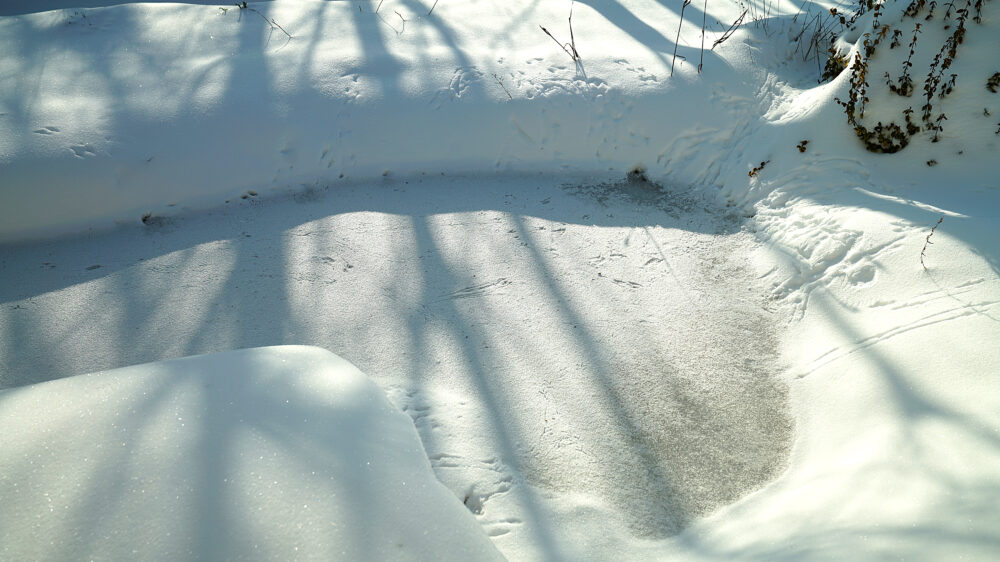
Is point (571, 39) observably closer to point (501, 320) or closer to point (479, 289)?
point (479, 289)

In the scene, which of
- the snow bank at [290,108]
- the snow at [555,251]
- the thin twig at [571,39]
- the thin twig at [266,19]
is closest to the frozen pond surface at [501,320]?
the snow at [555,251]

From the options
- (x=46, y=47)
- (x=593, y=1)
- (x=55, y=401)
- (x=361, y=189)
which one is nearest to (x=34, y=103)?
(x=46, y=47)

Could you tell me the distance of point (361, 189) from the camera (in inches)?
136

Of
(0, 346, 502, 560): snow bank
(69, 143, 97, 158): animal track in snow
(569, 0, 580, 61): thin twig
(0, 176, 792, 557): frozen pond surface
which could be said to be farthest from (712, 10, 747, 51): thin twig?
(69, 143, 97, 158): animal track in snow

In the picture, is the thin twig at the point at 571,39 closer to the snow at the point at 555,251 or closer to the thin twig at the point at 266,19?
the snow at the point at 555,251

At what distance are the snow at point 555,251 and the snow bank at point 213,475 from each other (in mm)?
33

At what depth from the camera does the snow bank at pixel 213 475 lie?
134 cm

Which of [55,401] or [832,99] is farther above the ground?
[832,99]

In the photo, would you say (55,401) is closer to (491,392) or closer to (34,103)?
(491,392)

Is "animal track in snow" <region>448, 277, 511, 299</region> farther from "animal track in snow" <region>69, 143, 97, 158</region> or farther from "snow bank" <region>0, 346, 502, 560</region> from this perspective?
"animal track in snow" <region>69, 143, 97, 158</region>

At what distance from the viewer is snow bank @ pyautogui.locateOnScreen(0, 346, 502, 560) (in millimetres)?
1340

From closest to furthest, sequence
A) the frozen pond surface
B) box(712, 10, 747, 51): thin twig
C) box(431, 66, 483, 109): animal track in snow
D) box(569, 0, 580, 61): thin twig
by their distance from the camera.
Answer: the frozen pond surface
box(431, 66, 483, 109): animal track in snow
box(569, 0, 580, 61): thin twig
box(712, 10, 747, 51): thin twig

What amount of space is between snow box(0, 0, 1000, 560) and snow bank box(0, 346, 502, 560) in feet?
0.11

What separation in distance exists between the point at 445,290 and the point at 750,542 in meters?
1.68
